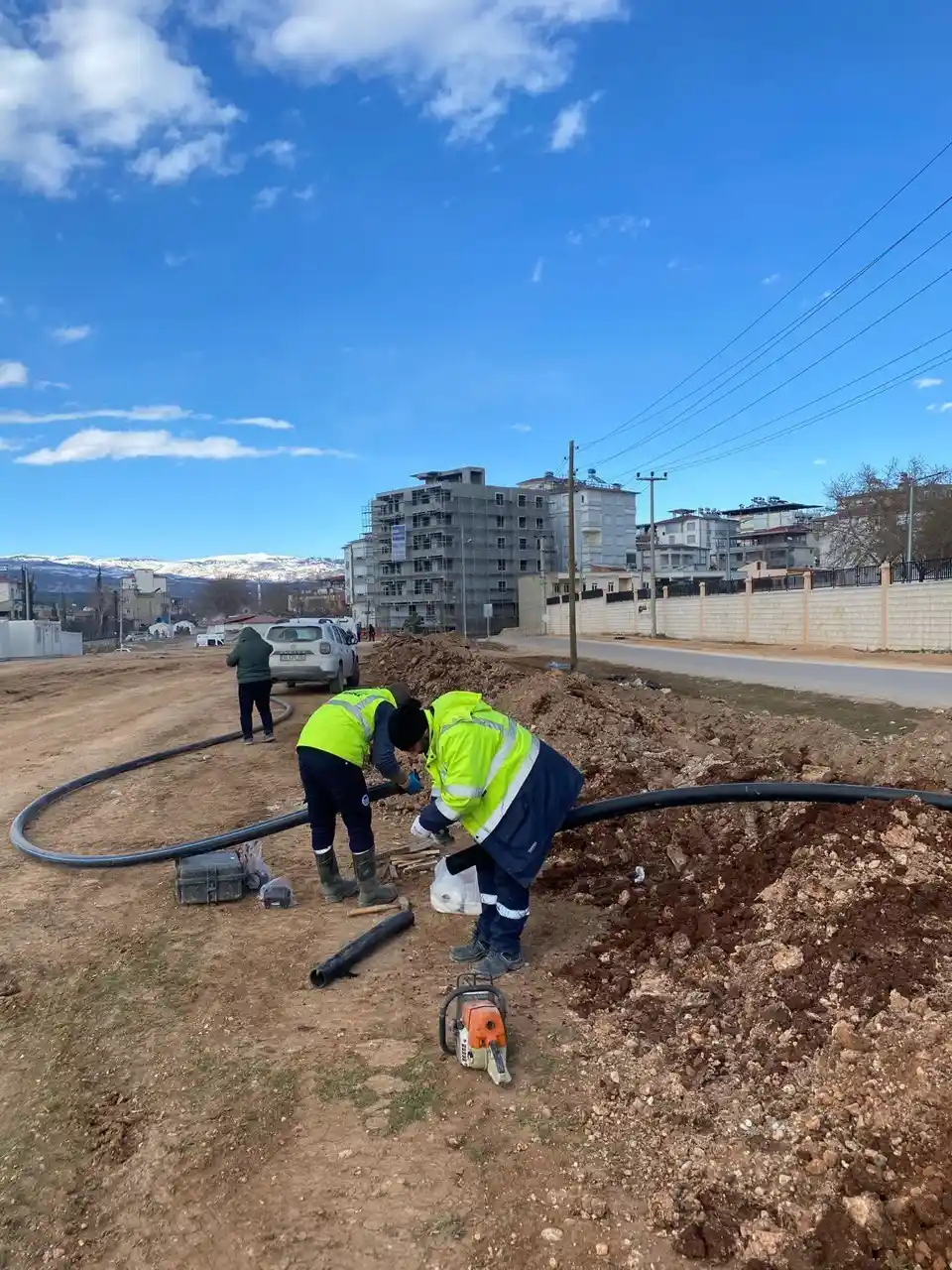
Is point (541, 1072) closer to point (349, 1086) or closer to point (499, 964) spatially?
point (349, 1086)

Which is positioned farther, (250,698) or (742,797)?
(250,698)

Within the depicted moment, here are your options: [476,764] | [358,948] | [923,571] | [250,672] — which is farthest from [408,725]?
[923,571]

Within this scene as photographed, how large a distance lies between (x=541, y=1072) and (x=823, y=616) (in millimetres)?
34370

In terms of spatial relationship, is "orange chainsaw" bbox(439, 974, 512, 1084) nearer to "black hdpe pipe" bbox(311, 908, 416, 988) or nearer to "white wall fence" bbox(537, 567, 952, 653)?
"black hdpe pipe" bbox(311, 908, 416, 988)

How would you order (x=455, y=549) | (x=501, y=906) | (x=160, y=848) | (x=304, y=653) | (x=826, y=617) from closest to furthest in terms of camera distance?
(x=501, y=906) < (x=160, y=848) < (x=304, y=653) < (x=826, y=617) < (x=455, y=549)

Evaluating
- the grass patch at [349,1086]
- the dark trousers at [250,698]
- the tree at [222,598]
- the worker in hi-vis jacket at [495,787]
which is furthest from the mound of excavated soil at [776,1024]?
the tree at [222,598]

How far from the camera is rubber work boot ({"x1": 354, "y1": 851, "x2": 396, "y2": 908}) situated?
5.76 metres

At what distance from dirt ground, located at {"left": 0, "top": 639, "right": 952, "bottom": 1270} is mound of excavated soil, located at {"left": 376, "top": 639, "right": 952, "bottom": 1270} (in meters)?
0.01

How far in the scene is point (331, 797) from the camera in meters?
5.66

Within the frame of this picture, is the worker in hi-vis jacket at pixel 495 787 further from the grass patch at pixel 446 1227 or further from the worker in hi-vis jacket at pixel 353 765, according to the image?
the grass patch at pixel 446 1227

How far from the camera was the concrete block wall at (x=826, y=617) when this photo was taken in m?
29.2

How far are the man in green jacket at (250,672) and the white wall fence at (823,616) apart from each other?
24613 millimetres

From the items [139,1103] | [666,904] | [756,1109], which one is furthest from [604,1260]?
[666,904]

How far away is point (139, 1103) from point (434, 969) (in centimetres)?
168
